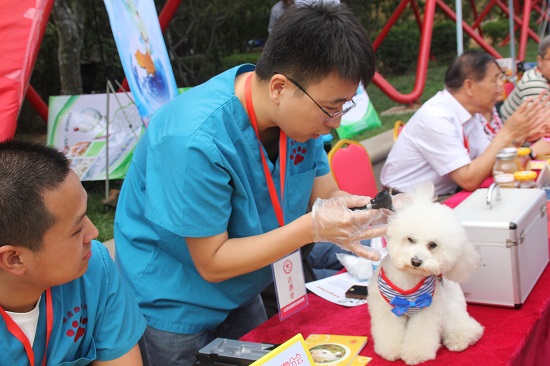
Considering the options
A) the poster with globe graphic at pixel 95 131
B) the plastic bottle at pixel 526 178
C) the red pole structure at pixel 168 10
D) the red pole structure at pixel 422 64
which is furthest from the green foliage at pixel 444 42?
the plastic bottle at pixel 526 178

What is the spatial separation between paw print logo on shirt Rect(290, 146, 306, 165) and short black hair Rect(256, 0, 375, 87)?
0.97ft

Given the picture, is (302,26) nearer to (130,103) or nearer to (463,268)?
(463,268)

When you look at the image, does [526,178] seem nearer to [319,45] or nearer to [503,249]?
[503,249]

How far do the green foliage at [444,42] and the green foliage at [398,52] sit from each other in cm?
150

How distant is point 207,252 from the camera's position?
139 centimetres

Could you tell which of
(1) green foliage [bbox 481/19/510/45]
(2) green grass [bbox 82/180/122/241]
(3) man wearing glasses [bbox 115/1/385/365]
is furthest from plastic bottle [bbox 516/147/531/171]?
(1) green foliage [bbox 481/19/510/45]

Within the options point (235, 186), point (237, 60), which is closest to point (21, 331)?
point (235, 186)

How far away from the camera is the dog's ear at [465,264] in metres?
1.25

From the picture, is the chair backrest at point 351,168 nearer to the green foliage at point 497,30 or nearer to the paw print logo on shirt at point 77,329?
the paw print logo on shirt at point 77,329

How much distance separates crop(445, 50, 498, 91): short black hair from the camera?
8.96ft

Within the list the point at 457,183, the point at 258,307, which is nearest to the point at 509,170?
the point at 457,183

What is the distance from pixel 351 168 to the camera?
283 cm

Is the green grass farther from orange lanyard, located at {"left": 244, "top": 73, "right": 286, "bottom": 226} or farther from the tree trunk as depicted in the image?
orange lanyard, located at {"left": 244, "top": 73, "right": 286, "bottom": 226}

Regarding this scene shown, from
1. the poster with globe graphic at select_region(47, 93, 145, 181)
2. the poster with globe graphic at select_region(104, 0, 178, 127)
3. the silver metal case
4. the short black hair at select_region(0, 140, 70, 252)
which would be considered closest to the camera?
the short black hair at select_region(0, 140, 70, 252)
